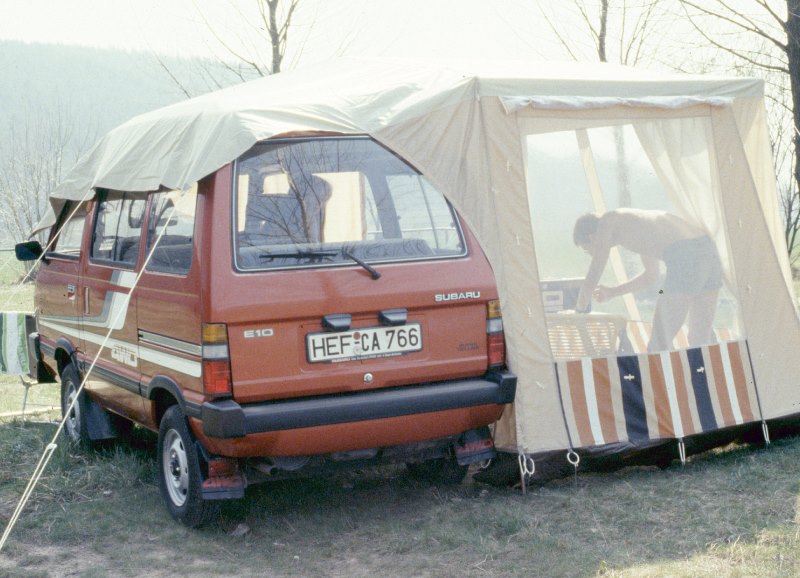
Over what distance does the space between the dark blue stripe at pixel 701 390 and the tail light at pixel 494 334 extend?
1.44 meters

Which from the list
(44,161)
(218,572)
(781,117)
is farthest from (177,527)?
(44,161)

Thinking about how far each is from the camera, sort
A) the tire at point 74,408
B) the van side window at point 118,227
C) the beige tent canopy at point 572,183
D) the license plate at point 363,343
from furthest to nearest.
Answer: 1. the tire at point 74,408
2. the van side window at point 118,227
3. the beige tent canopy at point 572,183
4. the license plate at point 363,343

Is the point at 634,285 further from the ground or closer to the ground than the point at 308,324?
further from the ground

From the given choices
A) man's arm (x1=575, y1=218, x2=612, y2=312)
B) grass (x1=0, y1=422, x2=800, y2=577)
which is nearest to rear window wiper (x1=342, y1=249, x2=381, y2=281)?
grass (x1=0, y1=422, x2=800, y2=577)

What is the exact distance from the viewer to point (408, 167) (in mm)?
5445

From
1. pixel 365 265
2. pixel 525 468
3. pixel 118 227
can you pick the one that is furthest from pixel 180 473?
pixel 525 468

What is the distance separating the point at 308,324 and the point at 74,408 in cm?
281

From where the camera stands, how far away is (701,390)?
6.06 m

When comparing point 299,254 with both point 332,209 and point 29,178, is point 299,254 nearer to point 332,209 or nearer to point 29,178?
point 332,209

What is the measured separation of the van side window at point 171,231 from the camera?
5.01m

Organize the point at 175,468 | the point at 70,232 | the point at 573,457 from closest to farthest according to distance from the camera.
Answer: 1. the point at 175,468
2. the point at 573,457
3. the point at 70,232

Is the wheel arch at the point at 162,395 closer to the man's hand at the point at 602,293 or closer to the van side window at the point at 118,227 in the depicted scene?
the van side window at the point at 118,227

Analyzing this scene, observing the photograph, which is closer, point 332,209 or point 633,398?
point 332,209

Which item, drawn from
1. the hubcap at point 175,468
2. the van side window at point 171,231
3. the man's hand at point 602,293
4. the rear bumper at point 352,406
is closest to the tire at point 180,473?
the hubcap at point 175,468
